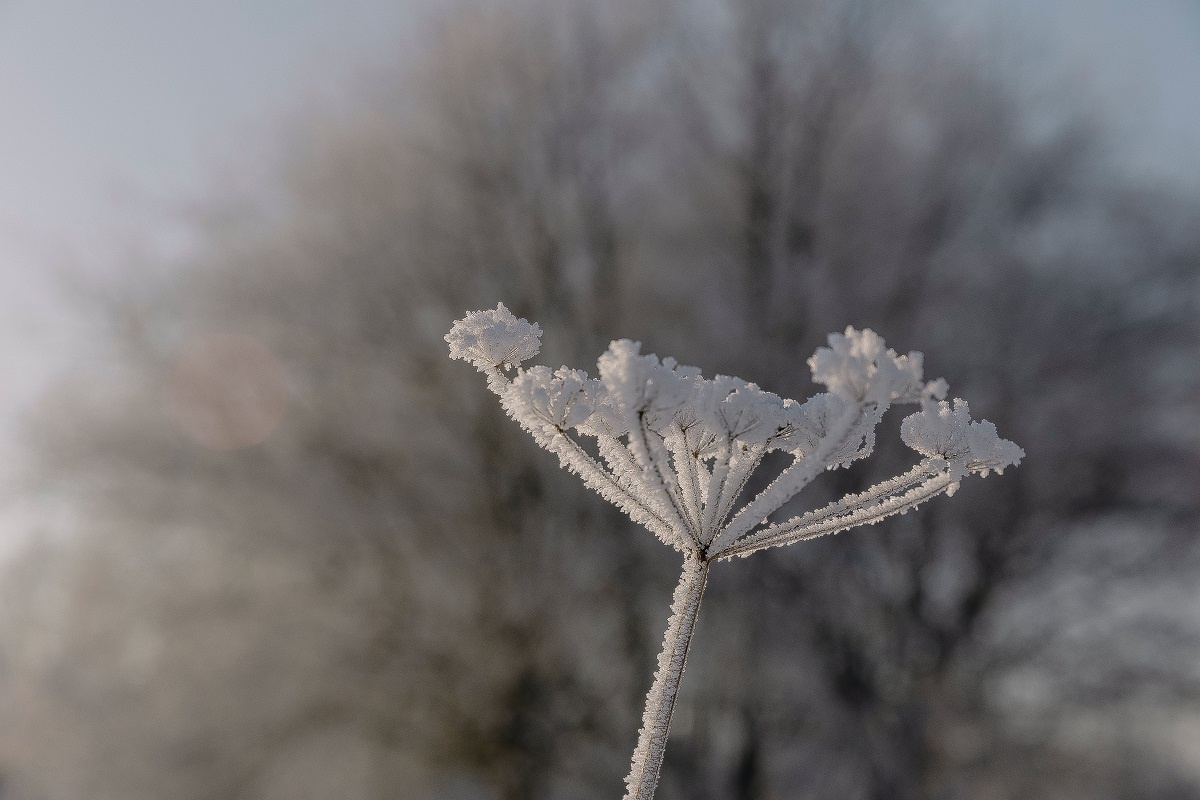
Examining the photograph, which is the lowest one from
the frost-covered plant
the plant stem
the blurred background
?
the plant stem

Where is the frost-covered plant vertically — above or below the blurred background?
below

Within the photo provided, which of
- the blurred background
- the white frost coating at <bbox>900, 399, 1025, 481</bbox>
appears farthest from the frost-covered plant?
the blurred background

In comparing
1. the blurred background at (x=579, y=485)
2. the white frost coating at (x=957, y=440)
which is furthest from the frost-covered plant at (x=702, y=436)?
the blurred background at (x=579, y=485)

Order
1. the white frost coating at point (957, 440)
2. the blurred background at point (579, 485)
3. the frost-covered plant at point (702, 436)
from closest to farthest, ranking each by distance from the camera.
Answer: the frost-covered plant at point (702, 436)
the white frost coating at point (957, 440)
the blurred background at point (579, 485)

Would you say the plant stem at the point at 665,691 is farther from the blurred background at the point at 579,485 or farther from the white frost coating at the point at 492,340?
the blurred background at the point at 579,485

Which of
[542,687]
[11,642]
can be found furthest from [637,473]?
[11,642]

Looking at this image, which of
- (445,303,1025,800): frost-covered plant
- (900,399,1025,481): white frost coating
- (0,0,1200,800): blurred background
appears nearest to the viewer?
(445,303,1025,800): frost-covered plant

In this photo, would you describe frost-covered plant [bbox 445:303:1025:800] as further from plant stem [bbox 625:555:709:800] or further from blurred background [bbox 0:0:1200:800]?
blurred background [bbox 0:0:1200:800]

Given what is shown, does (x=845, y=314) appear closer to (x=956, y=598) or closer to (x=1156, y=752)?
(x=956, y=598)

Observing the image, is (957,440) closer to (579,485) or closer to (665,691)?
(665,691)
